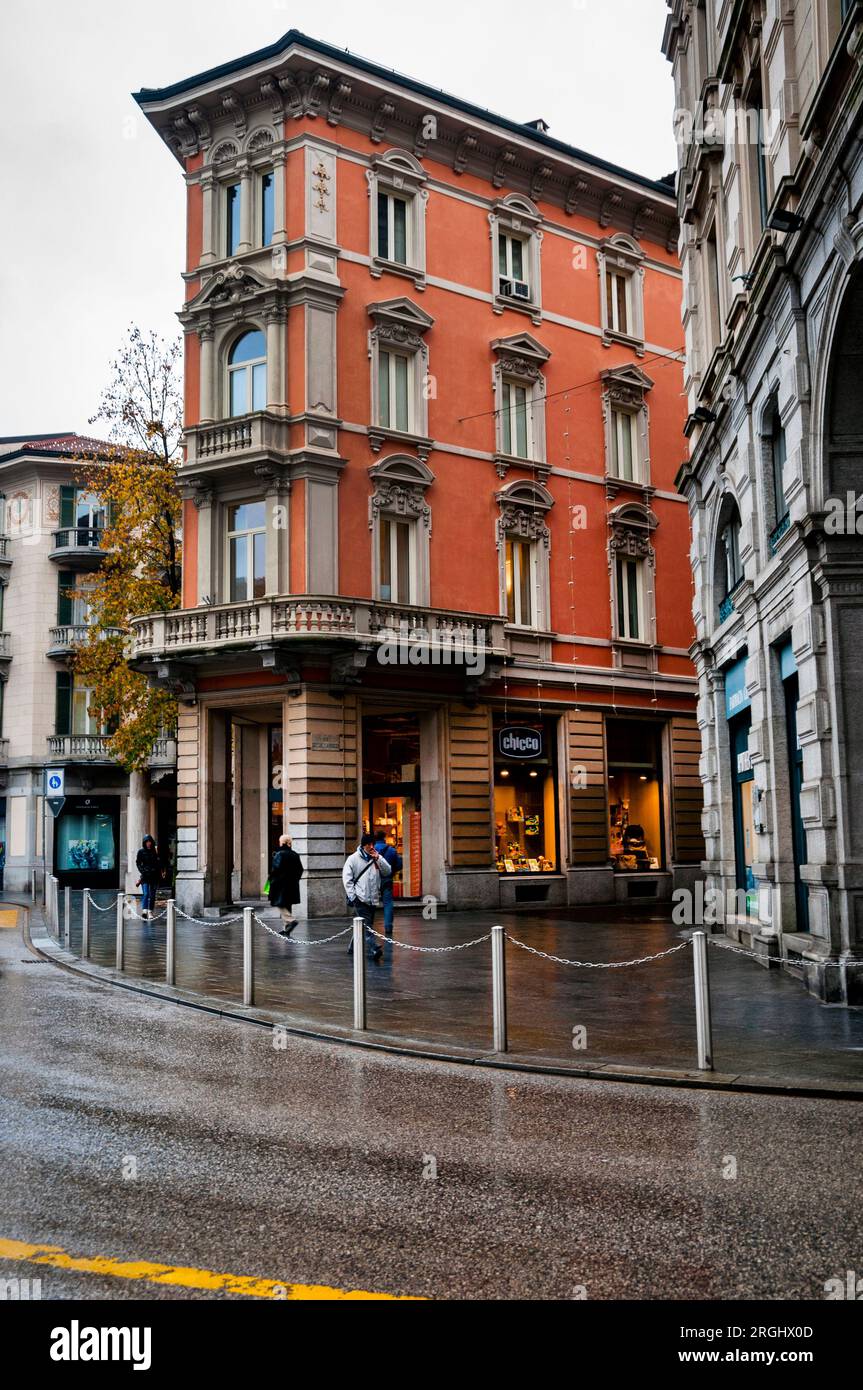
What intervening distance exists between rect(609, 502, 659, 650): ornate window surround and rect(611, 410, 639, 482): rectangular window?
95 centimetres

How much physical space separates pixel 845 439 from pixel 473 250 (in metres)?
19.5

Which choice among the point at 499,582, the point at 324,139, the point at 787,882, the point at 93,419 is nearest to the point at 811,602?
the point at 787,882

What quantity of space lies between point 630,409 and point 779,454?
700 inches

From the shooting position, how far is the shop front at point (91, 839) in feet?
153

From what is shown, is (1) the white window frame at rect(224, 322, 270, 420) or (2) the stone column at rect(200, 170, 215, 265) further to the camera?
(2) the stone column at rect(200, 170, 215, 265)

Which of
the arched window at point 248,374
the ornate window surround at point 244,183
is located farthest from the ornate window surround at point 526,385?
the ornate window surround at point 244,183

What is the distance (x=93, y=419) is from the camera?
1224 inches

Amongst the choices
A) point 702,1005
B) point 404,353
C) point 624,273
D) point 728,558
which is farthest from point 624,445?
point 702,1005

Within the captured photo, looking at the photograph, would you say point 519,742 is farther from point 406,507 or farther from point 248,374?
point 248,374

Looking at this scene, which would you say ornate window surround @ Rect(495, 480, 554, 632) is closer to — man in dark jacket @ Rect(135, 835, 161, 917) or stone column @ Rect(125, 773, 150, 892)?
man in dark jacket @ Rect(135, 835, 161, 917)

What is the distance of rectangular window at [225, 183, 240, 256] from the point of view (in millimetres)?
27894

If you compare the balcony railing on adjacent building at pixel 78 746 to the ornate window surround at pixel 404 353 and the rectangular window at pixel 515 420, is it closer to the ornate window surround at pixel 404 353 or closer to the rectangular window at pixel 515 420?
the rectangular window at pixel 515 420

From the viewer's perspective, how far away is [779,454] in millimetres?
15695

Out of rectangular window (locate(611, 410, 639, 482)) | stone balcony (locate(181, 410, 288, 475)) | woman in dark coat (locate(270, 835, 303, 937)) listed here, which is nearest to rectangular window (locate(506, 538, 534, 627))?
rectangular window (locate(611, 410, 639, 482))
